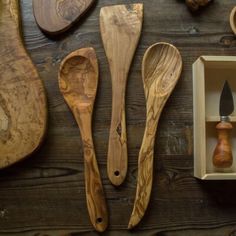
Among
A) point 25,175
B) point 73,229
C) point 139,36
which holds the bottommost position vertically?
point 73,229

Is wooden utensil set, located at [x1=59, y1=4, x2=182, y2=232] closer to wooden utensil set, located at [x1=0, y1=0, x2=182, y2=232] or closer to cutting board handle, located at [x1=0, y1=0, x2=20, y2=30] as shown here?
wooden utensil set, located at [x1=0, y1=0, x2=182, y2=232]

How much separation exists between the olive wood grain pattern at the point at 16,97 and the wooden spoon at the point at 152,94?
0.77 feet

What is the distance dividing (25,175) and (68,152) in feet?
0.36

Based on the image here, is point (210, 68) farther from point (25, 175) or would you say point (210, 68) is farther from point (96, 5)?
point (25, 175)

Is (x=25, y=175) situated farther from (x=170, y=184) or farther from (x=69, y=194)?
(x=170, y=184)

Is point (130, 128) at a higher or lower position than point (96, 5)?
lower

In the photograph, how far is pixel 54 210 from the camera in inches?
32.8

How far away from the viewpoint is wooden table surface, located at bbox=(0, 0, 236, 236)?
0.83m

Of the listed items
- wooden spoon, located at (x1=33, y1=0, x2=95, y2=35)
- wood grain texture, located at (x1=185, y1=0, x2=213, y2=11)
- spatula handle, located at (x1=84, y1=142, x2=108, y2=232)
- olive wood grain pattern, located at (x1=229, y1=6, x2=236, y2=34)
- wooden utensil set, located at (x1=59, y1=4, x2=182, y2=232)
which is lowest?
spatula handle, located at (x1=84, y1=142, x2=108, y2=232)

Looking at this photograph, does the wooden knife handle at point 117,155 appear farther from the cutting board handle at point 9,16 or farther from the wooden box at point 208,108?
the cutting board handle at point 9,16

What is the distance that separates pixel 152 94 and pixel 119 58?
0.37 ft

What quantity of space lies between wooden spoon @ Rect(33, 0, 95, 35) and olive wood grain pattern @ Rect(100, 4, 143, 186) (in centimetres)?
6

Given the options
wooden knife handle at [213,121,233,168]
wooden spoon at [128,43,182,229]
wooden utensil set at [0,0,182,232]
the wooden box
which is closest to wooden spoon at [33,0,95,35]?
wooden utensil set at [0,0,182,232]

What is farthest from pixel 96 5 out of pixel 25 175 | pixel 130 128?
pixel 25 175
